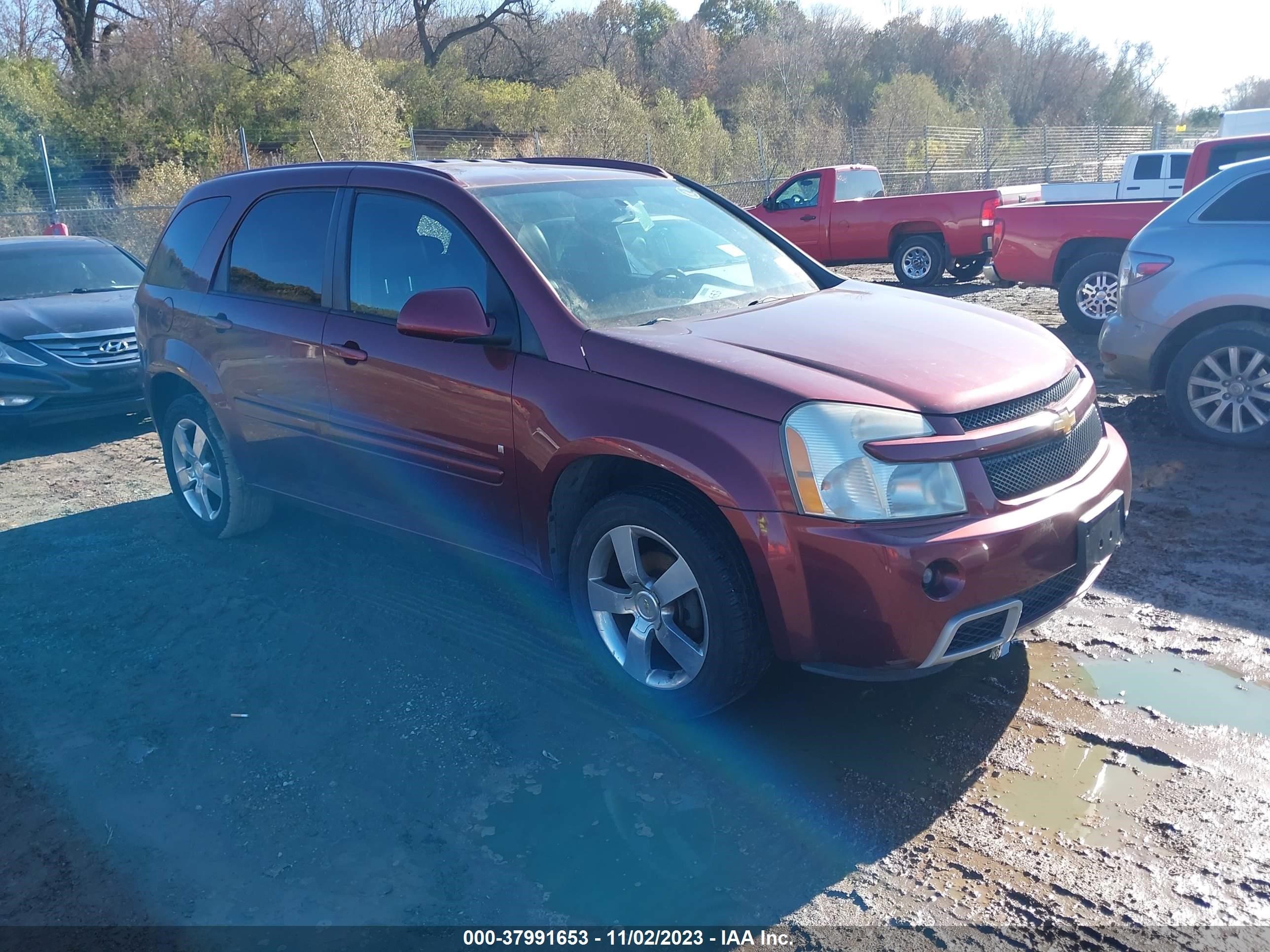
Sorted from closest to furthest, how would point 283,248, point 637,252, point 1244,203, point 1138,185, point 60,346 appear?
point 637,252 → point 283,248 → point 1244,203 → point 60,346 → point 1138,185

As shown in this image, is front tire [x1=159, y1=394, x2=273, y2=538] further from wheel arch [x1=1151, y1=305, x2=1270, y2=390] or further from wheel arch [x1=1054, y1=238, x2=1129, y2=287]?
wheel arch [x1=1054, y1=238, x2=1129, y2=287]

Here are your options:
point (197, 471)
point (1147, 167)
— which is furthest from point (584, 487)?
point (1147, 167)

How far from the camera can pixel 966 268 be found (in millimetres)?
15211

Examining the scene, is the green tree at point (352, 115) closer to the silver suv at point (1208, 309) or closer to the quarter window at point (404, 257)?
the silver suv at point (1208, 309)

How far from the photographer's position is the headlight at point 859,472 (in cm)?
298

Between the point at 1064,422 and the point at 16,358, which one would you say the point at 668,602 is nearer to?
the point at 1064,422

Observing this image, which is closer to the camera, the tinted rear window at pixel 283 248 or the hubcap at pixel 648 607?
the hubcap at pixel 648 607

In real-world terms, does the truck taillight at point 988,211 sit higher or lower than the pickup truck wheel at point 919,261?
higher

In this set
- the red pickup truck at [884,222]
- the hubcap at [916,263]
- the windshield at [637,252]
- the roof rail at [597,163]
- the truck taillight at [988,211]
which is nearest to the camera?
the windshield at [637,252]

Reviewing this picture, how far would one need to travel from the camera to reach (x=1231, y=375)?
20.1 ft

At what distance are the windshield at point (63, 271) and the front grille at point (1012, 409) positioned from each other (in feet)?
27.4

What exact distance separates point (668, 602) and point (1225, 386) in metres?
4.53

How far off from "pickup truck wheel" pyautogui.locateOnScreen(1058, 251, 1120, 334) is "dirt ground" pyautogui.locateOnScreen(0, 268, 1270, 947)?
572cm

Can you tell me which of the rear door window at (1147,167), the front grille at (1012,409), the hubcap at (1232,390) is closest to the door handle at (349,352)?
the front grille at (1012,409)
